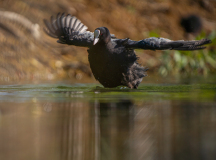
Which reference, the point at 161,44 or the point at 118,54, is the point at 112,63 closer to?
the point at 118,54

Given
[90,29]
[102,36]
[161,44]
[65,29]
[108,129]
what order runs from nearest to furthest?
[108,129], [102,36], [161,44], [65,29], [90,29]

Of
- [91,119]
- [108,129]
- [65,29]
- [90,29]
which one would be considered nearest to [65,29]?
[65,29]

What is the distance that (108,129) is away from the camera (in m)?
3.61

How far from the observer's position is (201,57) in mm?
15898

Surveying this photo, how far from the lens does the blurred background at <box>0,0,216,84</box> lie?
13.0 metres

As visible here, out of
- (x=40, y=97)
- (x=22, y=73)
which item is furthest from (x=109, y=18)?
(x=40, y=97)

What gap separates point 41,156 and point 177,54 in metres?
13.5

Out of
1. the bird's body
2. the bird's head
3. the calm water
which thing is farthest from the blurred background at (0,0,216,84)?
the calm water

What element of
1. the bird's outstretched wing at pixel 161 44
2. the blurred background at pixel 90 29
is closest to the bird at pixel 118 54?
the bird's outstretched wing at pixel 161 44

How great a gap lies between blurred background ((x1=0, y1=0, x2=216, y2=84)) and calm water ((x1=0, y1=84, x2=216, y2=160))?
5.51 meters

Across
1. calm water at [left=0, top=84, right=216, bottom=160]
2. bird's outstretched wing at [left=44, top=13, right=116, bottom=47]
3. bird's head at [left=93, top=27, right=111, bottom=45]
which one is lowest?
calm water at [left=0, top=84, right=216, bottom=160]

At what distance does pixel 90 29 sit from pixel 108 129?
45.1 ft

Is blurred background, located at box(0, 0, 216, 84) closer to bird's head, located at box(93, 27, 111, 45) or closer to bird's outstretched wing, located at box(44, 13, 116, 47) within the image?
bird's outstretched wing, located at box(44, 13, 116, 47)

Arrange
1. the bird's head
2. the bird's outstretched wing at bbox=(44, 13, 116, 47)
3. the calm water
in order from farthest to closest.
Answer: the bird's outstretched wing at bbox=(44, 13, 116, 47) → the bird's head → the calm water
